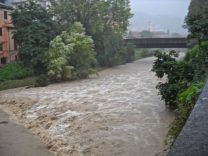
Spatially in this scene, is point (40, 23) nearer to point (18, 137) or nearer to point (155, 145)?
point (18, 137)

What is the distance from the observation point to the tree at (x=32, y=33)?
30688mm

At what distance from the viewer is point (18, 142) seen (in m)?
13.1

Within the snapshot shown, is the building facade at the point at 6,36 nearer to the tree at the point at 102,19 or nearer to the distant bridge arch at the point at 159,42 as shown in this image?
the tree at the point at 102,19

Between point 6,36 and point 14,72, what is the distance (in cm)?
771

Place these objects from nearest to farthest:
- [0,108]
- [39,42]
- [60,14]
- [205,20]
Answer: [205,20] < [0,108] < [39,42] < [60,14]

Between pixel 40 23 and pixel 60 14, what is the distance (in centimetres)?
558

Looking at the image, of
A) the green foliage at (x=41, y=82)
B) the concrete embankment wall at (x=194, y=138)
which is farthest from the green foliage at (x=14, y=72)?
the concrete embankment wall at (x=194, y=138)

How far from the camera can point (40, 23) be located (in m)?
32.9

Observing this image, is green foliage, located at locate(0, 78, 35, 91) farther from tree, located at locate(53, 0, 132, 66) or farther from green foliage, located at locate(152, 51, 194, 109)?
green foliage, located at locate(152, 51, 194, 109)

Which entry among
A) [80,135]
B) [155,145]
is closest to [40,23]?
[80,135]

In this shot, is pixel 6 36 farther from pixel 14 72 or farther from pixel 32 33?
pixel 14 72

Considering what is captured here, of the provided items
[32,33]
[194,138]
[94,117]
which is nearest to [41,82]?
[32,33]

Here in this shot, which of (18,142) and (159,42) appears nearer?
(18,142)

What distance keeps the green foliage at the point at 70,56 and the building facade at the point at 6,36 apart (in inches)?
327
